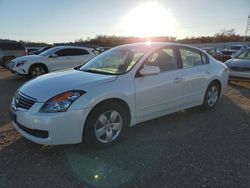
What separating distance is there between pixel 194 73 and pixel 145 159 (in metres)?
2.40

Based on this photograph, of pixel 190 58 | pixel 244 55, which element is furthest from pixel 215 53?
pixel 190 58

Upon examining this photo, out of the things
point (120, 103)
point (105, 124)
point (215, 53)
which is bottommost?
point (215, 53)

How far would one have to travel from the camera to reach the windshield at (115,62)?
15.1 ft

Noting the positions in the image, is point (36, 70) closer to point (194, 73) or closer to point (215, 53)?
point (194, 73)

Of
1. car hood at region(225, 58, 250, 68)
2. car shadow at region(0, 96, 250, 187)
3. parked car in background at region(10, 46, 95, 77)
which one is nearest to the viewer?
car shadow at region(0, 96, 250, 187)

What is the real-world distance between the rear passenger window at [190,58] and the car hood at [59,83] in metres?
1.80

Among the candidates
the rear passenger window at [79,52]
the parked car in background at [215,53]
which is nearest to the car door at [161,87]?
the rear passenger window at [79,52]

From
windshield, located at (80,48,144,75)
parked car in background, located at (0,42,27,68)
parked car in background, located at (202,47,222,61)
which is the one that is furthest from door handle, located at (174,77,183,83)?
parked car in background, located at (202,47,222,61)

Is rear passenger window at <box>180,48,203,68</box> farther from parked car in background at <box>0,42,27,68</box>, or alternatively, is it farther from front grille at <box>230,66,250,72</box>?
parked car in background at <box>0,42,27,68</box>

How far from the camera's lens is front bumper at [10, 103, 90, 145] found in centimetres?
360

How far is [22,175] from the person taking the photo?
335 cm

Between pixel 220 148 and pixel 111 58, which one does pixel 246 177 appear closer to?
pixel 220 148

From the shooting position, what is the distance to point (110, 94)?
3994 mm

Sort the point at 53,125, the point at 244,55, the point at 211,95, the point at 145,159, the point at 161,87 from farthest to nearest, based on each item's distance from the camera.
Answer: the point at 244,55
the point at 211,95
the point at 161,87
the point at 145,159
the point at 53,125
